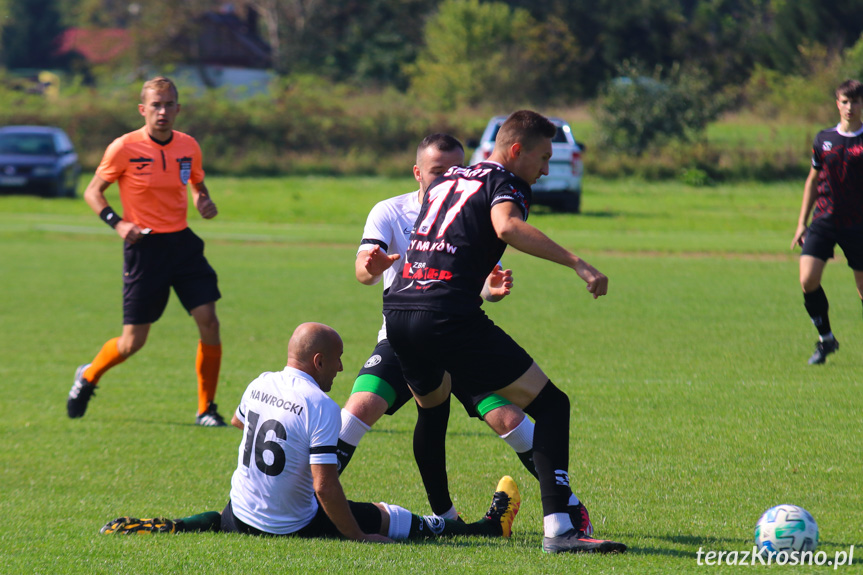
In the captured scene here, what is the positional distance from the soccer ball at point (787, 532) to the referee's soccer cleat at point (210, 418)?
4225mm

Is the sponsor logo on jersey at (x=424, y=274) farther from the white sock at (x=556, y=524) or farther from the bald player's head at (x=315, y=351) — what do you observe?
the white sock at (x=556, y=524)

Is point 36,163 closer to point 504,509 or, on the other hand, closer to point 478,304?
point 504,509

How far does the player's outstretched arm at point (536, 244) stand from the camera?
3.99 m

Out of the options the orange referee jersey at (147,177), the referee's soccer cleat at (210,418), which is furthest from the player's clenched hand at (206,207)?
the referee's soccer cleat at (210,418)

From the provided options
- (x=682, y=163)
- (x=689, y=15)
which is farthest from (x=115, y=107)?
(x=689, y=15)

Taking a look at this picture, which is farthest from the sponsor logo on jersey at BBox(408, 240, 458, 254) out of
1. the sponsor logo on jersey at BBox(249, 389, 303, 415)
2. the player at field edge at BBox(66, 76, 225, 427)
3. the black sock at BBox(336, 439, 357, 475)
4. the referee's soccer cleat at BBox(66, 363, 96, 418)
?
the referee's soccer cleat at BBox(66, 363, 96, 418)

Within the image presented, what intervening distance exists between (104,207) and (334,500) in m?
3.95

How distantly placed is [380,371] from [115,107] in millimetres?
35735

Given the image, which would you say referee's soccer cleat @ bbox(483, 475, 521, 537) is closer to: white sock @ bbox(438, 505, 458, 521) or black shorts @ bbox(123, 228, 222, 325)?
white sock @ bbox(438, 505, 458, 521)

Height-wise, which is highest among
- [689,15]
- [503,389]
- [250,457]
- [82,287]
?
[689,15]

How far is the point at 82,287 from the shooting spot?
14.9 metres

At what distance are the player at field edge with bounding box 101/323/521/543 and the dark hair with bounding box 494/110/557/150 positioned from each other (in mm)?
1140

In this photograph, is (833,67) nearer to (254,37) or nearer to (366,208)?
(366,208)

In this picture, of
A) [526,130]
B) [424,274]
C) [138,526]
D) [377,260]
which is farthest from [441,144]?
[138,526]
